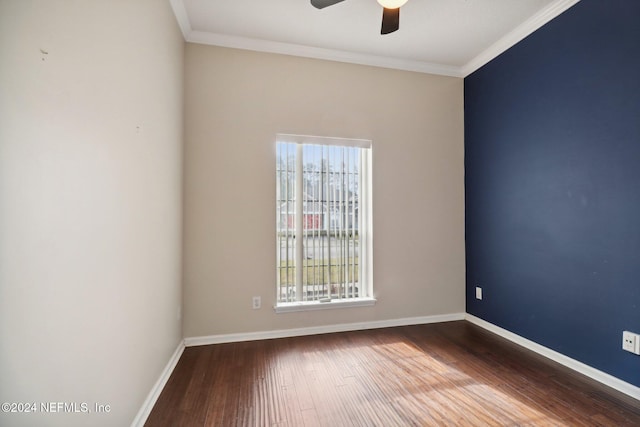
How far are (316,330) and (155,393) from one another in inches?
58.4

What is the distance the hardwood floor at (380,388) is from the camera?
1.69 meters

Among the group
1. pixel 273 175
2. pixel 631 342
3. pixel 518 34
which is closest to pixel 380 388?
pixel 631 342

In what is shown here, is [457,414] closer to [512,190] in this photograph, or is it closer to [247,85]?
[512,190]

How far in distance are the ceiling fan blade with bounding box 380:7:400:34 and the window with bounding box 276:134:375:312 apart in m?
1.13

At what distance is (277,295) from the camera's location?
2.86 metres

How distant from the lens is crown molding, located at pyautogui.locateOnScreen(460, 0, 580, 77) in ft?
7.46

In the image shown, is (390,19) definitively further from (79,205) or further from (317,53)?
(79,205)

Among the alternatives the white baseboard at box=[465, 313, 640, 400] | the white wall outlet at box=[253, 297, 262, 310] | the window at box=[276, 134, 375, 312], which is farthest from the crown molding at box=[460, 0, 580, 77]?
the white wall outlet at box=[253, 297, 262, 310]

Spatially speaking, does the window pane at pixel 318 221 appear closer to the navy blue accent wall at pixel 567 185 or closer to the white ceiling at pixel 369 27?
the white ceiling at pixel 369 27

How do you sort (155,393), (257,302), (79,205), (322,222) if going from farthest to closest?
(322,222) → (257,302) → (155,393) → (79,205)

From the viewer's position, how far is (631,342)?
6.08 ft

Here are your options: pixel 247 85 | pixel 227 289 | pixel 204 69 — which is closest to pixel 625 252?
pixel 227 289

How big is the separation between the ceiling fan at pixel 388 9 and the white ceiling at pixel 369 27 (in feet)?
1.27

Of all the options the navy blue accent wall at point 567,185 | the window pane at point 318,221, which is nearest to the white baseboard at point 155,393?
the window pane at point 318,221
